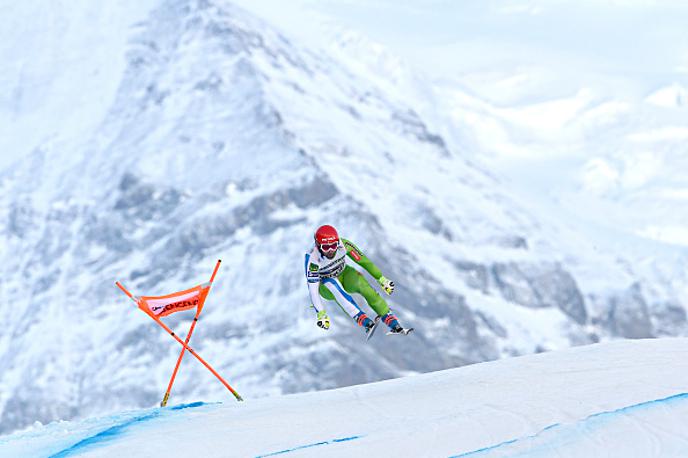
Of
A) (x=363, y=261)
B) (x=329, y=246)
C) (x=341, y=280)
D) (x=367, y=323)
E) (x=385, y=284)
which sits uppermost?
(x=329, y=246)

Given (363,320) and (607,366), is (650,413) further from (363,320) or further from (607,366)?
(363,320)

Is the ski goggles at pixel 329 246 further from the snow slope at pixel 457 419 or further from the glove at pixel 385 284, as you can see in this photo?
the snow slope at pixel 457 419

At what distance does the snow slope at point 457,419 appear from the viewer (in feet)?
70.5

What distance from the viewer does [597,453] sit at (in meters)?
20.6

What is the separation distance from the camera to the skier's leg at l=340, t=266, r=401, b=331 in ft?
95.5

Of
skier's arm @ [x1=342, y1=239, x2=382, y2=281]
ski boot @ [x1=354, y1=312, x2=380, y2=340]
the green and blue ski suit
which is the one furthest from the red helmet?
ski boot @ [x1=354, y1=312, x2=380, y2=340]

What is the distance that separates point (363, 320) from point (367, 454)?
8408mm

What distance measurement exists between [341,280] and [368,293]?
94 cm

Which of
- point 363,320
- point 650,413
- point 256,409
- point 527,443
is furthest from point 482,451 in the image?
point 363,320

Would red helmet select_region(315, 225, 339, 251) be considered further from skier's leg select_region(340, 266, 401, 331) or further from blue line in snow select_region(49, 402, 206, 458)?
blue line in snow select_region(49, 402, 206, 458)

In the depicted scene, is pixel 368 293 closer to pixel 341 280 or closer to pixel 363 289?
pixel 363 289

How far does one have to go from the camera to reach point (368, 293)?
2995 centimetres

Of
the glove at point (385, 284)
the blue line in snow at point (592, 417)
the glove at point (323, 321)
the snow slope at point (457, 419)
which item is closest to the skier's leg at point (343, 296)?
the glove at point (323, 321)

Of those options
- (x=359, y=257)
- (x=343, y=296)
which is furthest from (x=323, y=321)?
(x=359, y=257)
